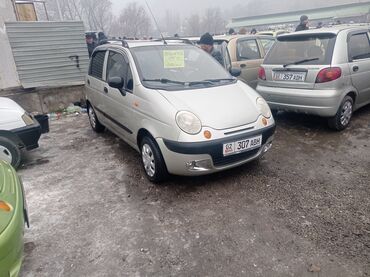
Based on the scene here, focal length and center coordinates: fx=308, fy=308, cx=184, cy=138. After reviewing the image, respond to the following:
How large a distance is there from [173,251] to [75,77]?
6.32 meters

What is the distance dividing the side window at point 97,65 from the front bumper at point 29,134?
1257 millimetres

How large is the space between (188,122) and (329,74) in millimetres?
2562

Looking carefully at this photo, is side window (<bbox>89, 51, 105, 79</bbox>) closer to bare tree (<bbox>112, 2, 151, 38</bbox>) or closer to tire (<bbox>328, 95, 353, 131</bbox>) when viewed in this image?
tire (<bbox>328, 95, 353, 131</bbox>)

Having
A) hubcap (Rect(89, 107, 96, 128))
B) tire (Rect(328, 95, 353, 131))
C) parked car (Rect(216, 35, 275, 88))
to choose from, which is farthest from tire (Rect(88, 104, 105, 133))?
tire (Rect(328, 95, 353, 131))

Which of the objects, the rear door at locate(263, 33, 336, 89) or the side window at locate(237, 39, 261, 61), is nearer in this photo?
the rear door at locate(263, 33, 336, 89)

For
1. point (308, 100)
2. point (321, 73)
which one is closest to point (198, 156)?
point (308, 100)

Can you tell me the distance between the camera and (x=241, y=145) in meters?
3.38

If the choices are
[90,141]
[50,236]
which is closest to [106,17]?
[90,141]

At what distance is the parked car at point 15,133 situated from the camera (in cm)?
407

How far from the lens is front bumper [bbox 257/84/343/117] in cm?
461

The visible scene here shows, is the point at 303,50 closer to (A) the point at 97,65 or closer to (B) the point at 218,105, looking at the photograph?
(B) the point at 218,105

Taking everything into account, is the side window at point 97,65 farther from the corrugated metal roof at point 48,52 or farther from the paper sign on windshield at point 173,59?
the corrugated metal roof at point 48,52

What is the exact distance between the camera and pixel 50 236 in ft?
9.49

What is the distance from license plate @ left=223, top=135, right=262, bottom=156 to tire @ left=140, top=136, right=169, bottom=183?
0.73 meters
